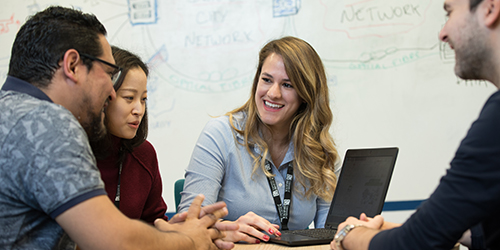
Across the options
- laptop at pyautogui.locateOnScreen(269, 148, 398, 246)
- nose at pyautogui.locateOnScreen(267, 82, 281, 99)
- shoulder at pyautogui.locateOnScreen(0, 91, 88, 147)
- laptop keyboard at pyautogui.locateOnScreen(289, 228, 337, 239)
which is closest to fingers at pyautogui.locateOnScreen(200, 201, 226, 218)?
laptop at pyautogui.locateOnScreen(269, 148, 398, 246)

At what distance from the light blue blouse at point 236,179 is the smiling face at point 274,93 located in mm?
175

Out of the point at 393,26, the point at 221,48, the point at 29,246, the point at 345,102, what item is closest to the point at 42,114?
the point at 29,246

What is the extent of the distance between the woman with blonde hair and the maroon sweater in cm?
21

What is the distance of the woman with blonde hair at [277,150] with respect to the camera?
1791 mm

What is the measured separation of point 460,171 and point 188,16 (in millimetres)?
2421

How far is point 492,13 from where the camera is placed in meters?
0.88

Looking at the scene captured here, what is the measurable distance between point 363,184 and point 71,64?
0.99 m

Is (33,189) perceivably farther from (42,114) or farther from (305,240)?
(305,240)

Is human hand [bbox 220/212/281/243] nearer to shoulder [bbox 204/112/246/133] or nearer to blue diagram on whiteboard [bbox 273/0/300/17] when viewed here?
shoulder [bbox 204/112/246/133]

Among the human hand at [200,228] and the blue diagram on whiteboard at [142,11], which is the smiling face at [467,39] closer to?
the human hand at [200,228]

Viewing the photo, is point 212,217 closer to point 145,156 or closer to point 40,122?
point 40,122

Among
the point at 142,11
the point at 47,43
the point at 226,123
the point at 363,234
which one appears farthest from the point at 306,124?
the point at 142,11

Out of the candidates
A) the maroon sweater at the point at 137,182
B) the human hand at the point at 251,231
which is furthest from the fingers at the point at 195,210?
the maroon sweater at the point at 137,182

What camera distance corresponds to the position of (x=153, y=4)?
2.92m
